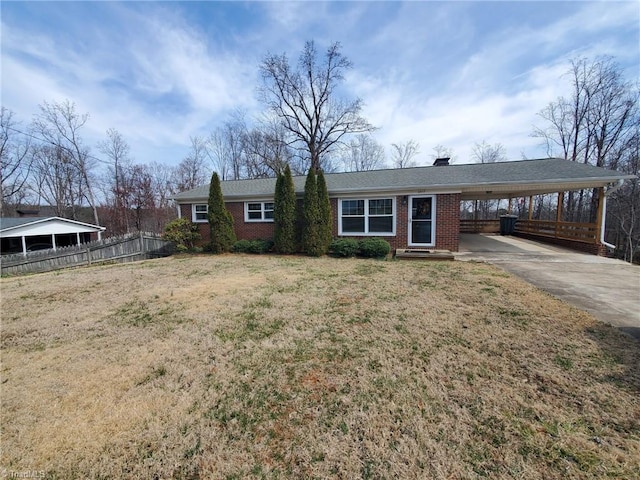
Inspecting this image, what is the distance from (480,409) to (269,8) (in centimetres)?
1269

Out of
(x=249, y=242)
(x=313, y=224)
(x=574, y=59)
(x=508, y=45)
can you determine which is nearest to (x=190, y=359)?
(x=313, y=224)

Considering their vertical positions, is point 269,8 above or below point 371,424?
above

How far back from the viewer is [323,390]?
7.80ft

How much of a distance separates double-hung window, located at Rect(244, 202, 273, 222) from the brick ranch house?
0.16ft

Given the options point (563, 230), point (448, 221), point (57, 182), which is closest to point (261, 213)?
point (448, 221)

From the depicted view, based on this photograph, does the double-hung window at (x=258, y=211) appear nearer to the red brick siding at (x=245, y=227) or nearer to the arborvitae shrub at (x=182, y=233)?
the red brick siding at (x=245, y=227)

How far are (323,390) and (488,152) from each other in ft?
104

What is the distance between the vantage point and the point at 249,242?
436 inches

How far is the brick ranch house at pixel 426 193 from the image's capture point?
330 inches

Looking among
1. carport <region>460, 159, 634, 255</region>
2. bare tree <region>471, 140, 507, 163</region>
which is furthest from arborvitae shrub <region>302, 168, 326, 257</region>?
bare tree <region>471, 140, 507, 163</region>

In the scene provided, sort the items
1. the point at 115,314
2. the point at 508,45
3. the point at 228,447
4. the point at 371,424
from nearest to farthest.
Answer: the point at 228,447, the point at 371,424, the point at 115,314, the point at 508,45

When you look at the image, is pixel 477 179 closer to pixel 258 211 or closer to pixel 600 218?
pixel 600 218

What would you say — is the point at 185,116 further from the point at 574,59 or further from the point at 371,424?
the point at 574,59

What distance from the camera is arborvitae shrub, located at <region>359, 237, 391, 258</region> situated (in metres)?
9.01
